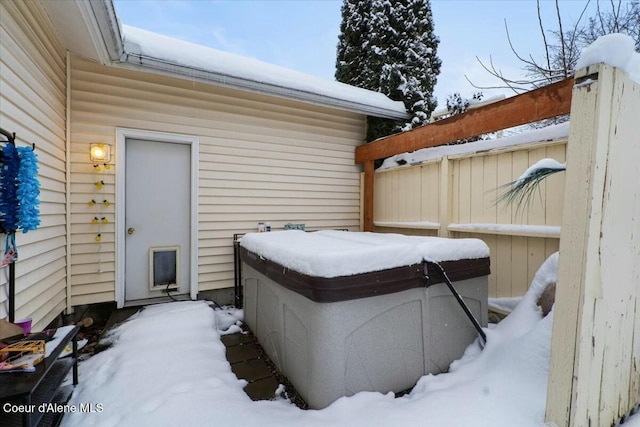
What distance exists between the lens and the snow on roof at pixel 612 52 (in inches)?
52.2

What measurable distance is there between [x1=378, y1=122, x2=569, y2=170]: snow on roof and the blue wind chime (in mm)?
4019

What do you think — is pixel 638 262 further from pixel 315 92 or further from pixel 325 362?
pixel 315 92

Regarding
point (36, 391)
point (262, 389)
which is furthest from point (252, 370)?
point (36, 391)

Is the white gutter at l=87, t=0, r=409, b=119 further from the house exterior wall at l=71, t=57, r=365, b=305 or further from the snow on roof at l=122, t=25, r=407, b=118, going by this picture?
the house exterior wall at l=71, t=57, r=365, b=305

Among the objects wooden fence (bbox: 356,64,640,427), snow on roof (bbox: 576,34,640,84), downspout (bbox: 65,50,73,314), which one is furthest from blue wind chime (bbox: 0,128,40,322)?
snow on roof (bbox: 576,34,640,84)

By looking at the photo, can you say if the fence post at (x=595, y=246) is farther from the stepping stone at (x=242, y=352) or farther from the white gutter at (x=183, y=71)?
the white gutter at (x=183, y=71)

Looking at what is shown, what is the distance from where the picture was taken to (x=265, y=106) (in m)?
4.40

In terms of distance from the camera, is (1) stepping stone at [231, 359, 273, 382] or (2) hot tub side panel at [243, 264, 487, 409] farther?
(1) stepping stone at [231, 359, 273, 382]

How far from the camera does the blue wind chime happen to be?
74.3 inches

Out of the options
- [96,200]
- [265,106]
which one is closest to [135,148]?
[96,200]

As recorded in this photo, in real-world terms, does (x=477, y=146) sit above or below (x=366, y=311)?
above

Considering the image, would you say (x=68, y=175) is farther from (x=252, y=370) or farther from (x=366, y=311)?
(x=366, y=311)

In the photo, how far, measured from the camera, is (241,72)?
373cm

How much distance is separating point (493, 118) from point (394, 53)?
3152mm
